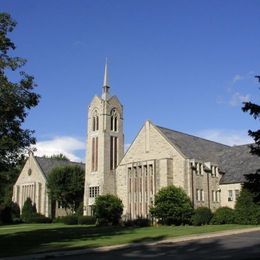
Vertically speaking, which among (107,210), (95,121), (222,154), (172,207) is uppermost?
(95,121)

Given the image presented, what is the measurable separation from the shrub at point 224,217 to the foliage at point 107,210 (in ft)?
38.7

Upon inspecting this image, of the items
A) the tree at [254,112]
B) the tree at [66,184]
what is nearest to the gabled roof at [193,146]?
the tree at [66,184]

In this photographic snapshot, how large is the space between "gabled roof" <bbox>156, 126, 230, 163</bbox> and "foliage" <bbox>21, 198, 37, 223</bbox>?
28386 millimetres

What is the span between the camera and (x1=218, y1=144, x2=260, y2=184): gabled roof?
53750 millimetres

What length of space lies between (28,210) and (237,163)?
35751 millimetres

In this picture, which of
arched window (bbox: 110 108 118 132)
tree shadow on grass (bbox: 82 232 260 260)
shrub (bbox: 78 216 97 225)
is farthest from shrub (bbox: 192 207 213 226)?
arched window (bbox: 110 108 118 132)

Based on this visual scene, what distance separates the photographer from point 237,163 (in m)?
56.4

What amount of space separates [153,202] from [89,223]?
10008 mm

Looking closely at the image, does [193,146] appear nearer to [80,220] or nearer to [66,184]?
[80,220]

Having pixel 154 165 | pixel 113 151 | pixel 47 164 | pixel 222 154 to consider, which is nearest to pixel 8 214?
pixel 47 164

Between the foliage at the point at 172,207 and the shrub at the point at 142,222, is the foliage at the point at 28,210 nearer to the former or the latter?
the shrub at the point at 142,222

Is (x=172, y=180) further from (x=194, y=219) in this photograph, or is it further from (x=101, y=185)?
(x=101, y=185)

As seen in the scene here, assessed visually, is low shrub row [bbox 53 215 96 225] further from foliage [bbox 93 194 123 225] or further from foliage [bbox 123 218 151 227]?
foliage [bbox 123 218 151 227]

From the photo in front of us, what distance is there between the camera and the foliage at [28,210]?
245 feet
